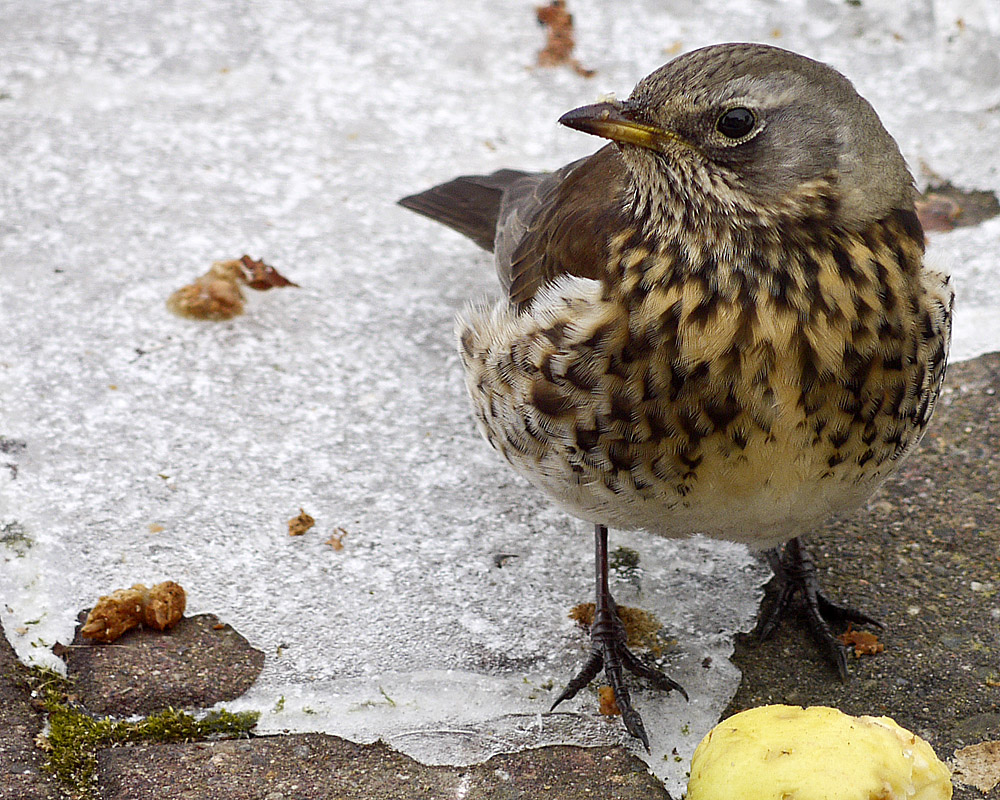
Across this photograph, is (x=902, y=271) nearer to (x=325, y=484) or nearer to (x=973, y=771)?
(x=973, y=771)

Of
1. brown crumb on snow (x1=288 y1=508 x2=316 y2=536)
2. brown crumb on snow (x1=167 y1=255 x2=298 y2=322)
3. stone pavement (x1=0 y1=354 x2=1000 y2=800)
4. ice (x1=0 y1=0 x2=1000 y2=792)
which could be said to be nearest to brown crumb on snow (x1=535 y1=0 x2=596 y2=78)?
ice (x1=0 y1=0 x2=1000 y2=792)

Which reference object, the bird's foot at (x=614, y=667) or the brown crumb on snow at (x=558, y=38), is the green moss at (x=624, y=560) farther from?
the brown crumb on snow at (x=558, y=38)

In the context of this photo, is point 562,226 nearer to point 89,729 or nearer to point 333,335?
point 333,335

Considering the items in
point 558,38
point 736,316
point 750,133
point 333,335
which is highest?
point 750,133

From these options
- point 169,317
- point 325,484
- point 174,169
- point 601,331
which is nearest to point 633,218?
point 601,331

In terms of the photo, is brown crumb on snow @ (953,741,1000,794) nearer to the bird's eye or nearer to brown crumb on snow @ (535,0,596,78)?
the bird's eye

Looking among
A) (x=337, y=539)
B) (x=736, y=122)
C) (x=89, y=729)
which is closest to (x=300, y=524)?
(x=337, y=539)

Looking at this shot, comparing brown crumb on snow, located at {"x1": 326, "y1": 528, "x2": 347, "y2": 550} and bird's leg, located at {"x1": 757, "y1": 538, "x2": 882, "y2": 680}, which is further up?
bird's leg, located at {"x1": 757, "y1": 538, "x2": 882, "y2": 680}
